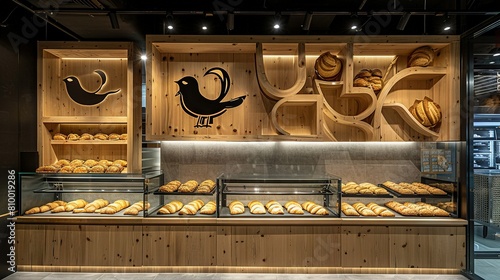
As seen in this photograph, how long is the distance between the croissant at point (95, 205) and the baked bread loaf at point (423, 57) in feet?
15.5

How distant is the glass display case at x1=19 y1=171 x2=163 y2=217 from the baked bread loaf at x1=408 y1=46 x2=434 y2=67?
3.91 meters

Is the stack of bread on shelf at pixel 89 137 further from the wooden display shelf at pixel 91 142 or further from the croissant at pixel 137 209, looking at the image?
the croissant at pixel 137 209

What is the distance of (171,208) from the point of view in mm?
3645

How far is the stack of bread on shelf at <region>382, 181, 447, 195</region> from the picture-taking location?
12.1ft

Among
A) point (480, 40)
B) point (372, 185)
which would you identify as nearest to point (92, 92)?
point (372, 185)

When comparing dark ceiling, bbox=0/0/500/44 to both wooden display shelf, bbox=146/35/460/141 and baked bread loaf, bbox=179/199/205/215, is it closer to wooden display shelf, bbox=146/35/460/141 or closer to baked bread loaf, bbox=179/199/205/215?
wooden display shelf, bbox=146/35/460/141

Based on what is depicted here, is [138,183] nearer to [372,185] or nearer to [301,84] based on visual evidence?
[301,84]

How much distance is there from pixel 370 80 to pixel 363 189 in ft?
4.93

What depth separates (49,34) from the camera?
3891 mm

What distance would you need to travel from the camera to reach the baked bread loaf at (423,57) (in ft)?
12.2

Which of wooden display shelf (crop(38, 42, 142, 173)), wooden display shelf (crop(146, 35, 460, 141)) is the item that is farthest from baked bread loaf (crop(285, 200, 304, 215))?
wooden display shelf (crop(38, 42, 142, 173))

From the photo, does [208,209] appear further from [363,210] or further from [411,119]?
[411,119]

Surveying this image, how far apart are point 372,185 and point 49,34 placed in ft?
16.6

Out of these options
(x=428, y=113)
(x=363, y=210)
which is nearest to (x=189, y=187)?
(x=363, y=210)
